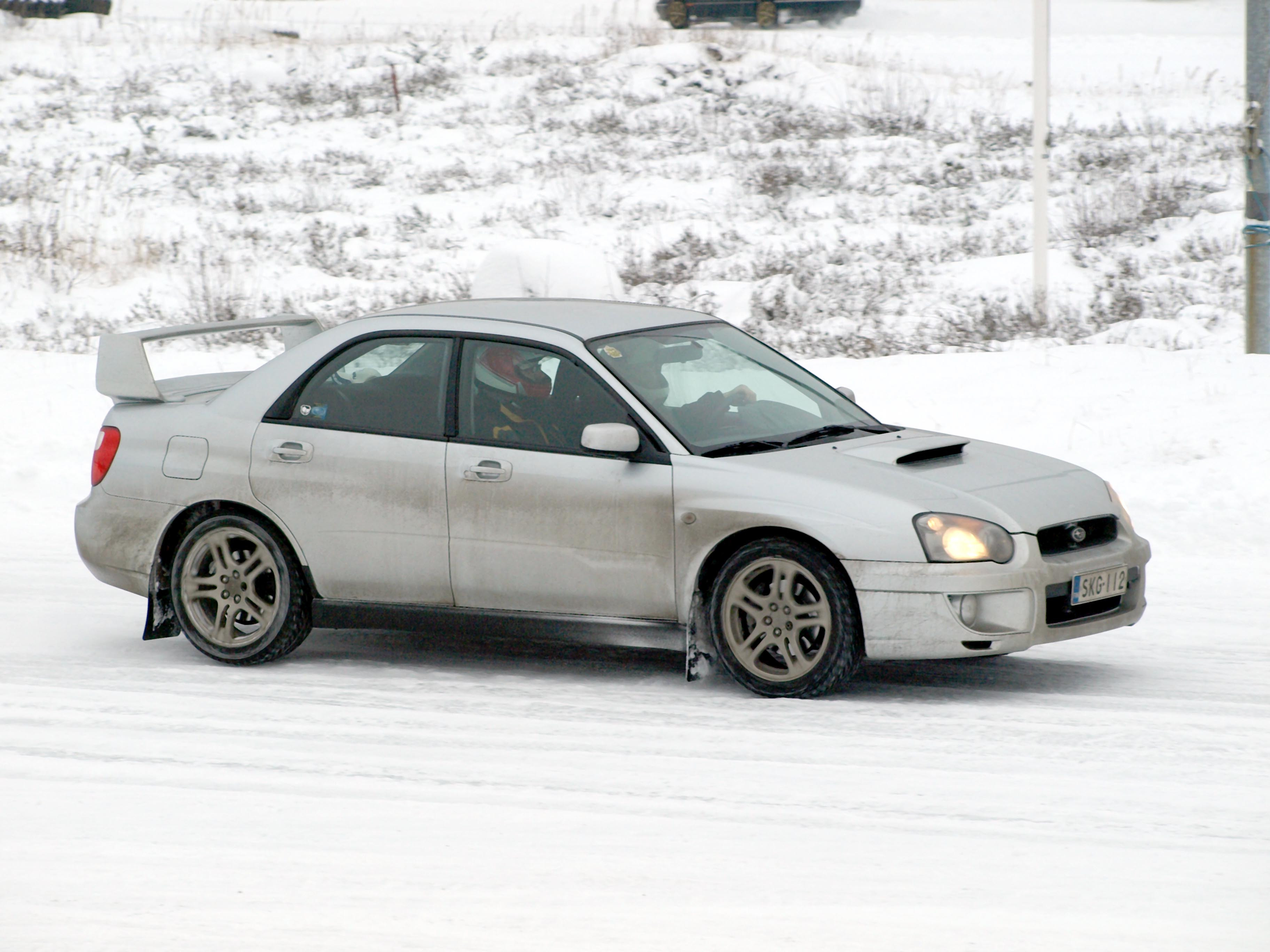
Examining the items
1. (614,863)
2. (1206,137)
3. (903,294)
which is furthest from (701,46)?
(614,863)

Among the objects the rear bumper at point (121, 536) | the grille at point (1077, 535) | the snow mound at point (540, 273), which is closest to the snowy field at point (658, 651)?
the rear bumper at point (121, 536)

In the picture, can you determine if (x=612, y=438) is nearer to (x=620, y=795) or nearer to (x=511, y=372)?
(x=511, y=372)

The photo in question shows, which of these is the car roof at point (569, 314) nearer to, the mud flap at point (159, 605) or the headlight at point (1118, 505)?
the mud flap at point (159, 605)

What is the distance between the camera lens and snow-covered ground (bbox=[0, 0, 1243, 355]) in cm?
1916

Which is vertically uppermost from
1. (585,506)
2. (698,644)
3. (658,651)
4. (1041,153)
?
(1041,153)

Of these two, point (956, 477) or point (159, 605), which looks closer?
point (956, 477)

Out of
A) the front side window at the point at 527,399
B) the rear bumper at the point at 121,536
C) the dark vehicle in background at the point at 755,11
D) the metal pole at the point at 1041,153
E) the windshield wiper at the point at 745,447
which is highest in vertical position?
the dark vehicle in background at the point at 755,11

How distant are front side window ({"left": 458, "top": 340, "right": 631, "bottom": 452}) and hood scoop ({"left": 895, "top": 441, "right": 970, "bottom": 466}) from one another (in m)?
1.12

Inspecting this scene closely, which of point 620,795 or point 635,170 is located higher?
point 635,170

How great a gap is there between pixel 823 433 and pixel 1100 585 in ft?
4.24

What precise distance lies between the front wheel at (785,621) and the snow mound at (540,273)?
10.1 metres

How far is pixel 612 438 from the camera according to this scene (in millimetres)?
6512

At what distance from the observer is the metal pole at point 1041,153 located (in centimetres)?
1702

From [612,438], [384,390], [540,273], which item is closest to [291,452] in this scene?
[384,390]
